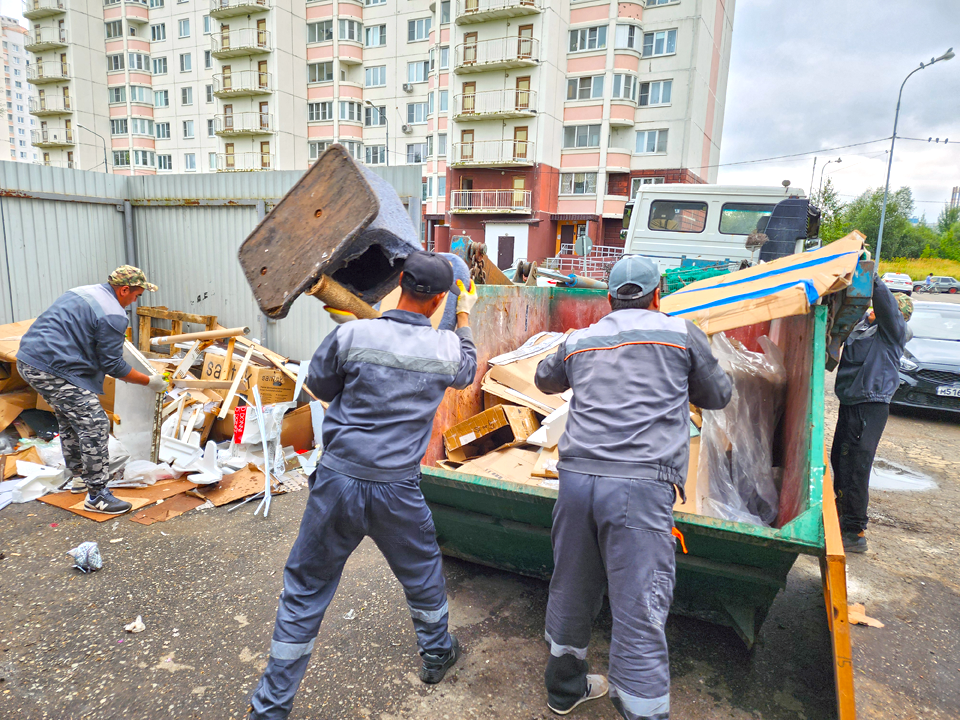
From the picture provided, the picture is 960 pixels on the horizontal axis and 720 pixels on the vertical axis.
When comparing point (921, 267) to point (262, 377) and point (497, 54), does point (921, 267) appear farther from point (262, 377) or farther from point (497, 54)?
point (262, 377)

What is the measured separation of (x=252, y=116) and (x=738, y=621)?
113ft

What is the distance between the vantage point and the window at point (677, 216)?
734 cm

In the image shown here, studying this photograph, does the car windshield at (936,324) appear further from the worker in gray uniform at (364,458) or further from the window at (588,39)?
the window at (588,39)

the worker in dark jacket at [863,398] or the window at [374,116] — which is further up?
the window at [374,116]

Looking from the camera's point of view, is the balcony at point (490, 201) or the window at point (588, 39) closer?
the window at point (588, 39)

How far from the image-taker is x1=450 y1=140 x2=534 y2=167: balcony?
2516cm

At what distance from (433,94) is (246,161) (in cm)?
1178

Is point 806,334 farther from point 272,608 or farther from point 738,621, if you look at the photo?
point 272,608

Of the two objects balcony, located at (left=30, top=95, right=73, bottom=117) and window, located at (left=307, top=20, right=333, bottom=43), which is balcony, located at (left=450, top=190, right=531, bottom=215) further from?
balcony, located at (left=30, top=95, right=73, bottom=117)

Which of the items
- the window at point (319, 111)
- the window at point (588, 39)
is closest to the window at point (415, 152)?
the window at point (319, 111)

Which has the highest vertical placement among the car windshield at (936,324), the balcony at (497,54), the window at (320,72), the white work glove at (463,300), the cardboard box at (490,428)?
the window at (320,72)

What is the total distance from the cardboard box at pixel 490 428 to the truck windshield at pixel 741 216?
5.24m

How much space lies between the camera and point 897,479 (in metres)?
4.82

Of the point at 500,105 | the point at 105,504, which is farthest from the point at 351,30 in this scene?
the point at 105,504
